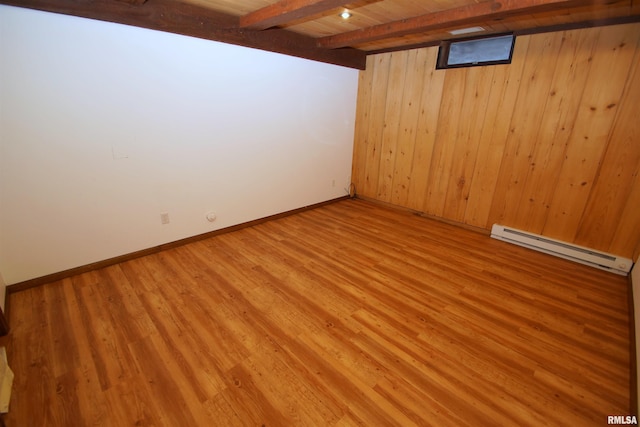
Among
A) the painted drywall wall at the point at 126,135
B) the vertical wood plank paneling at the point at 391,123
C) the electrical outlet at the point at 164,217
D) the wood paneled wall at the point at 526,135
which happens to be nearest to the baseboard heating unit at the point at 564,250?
the wood paneled wall at the point at 526,135

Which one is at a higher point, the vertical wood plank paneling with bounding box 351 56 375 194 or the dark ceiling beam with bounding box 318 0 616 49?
the dark ceiling beam with bounding box 318 0 616 49

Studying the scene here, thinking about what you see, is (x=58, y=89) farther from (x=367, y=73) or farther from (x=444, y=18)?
(x=367, y=73)

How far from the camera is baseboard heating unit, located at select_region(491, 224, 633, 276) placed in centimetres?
Answer: 277

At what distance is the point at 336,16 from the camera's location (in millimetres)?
2740

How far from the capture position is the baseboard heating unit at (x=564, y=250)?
277cm

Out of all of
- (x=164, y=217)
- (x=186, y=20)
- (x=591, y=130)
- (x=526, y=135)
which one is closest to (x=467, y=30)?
(x=526, y=135)

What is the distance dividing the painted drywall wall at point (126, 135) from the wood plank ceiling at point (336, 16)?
98 mm

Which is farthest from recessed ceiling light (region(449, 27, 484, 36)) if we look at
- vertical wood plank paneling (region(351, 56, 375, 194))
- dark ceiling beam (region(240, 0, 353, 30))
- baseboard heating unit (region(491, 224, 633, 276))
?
baseboard heating unit (region(491, 224, 633, 276))

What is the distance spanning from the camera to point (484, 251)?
3154mm

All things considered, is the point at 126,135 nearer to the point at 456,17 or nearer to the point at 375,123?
the point at 456,17

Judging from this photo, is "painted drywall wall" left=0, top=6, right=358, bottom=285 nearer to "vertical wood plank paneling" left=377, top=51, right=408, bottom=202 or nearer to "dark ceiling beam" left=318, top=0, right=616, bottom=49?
"dark ceiling beam" left=318, top=0, right=616, bottom=49

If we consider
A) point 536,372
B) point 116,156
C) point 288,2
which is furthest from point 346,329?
point 288,2

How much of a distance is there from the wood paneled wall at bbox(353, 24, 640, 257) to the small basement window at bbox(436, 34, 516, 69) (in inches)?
3.3

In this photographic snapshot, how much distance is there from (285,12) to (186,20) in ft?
3.26
